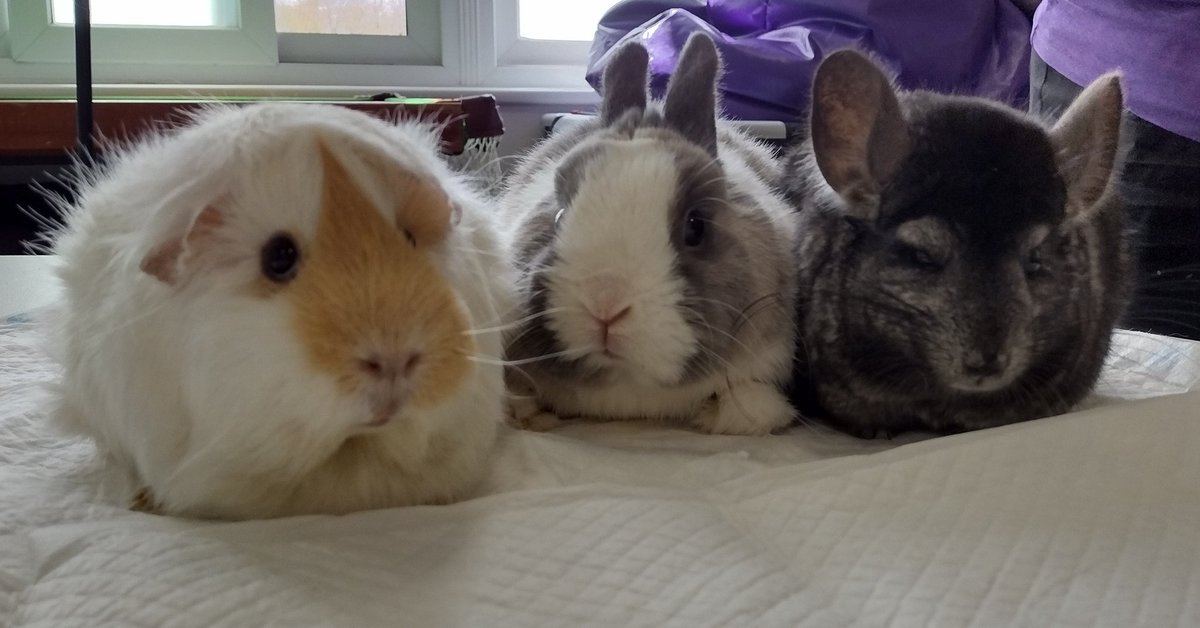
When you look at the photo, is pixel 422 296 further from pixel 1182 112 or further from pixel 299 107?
pixel 1182 112

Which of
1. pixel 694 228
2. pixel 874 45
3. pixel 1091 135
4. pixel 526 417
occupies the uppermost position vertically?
pixel 874 45

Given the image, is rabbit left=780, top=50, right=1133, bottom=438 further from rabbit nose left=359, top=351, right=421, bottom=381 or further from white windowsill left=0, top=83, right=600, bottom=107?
white windowsill left=0, top=83, right=600, bottom=107

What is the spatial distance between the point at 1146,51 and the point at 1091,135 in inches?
23.7

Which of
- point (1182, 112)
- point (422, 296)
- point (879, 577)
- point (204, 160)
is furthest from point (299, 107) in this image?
point (1182, 112)

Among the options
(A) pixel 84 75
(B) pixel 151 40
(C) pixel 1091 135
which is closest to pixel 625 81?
(C) pixel 1091 135

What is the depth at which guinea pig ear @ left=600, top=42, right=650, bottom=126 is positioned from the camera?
126 cm

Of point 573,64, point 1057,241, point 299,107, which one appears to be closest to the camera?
point 299,107

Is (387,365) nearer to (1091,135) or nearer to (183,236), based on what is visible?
(183,236)

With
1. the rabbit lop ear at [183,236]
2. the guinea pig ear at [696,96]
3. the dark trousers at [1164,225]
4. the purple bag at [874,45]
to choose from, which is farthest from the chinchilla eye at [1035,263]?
the purple bag at [874,45]

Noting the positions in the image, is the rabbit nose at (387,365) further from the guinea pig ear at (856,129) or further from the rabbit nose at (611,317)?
the guinea pig ear at (856,129)

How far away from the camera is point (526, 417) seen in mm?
1104

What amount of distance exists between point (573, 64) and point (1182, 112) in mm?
1921

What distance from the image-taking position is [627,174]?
103cm

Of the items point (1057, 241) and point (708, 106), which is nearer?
point (1057, 241)
